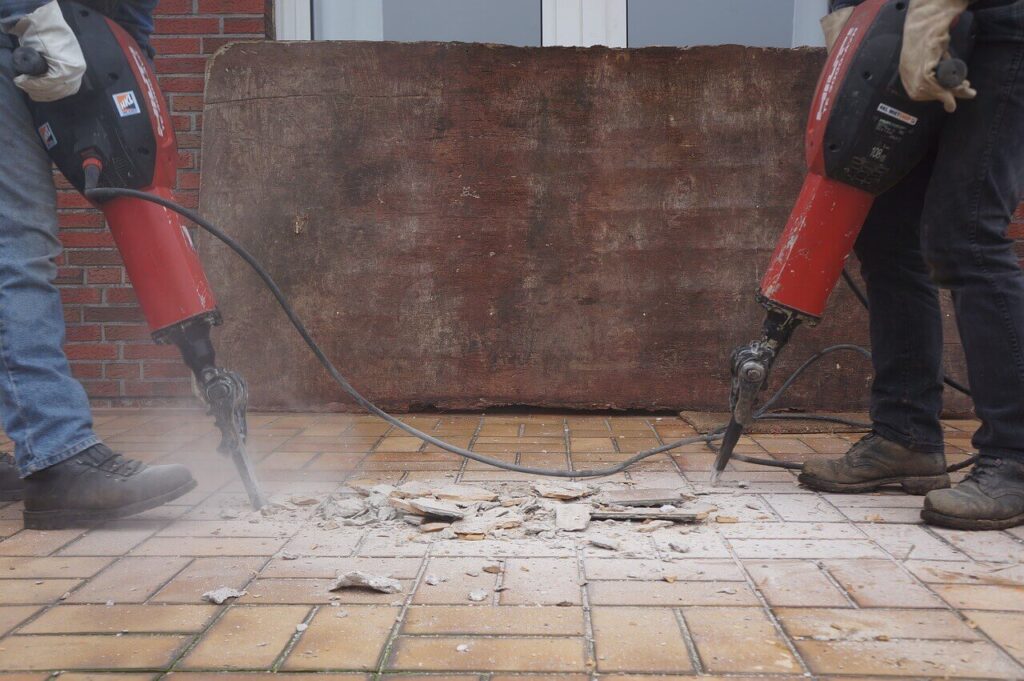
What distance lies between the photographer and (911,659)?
120 cm

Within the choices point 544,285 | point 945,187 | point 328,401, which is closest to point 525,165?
point 544,285

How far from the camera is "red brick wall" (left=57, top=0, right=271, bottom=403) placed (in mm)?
3361

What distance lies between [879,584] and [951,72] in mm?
966

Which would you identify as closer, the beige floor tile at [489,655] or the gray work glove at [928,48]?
the beige floor tile at [489,655]

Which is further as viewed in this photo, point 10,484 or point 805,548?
point 10,484

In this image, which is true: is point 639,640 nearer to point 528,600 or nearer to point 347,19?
point 528,600

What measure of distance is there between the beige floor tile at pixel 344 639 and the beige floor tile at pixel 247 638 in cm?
3

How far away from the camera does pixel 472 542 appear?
175 cm

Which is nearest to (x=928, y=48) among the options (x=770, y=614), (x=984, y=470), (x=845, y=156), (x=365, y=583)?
(x=845, y=156)

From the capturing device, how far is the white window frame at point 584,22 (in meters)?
3.61

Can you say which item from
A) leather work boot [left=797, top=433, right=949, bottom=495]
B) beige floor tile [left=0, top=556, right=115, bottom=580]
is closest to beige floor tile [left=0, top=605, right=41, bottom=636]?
beige floor tile [left=0, top=556, right=115, bottom=580]

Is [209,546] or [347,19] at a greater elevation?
[347,19]

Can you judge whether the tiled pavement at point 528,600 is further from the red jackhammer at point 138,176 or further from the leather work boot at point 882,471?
the red jackhammer at point 138,176

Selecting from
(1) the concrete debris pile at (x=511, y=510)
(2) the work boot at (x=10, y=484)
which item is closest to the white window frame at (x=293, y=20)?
(2) the work boot at (x=10, y=484)
